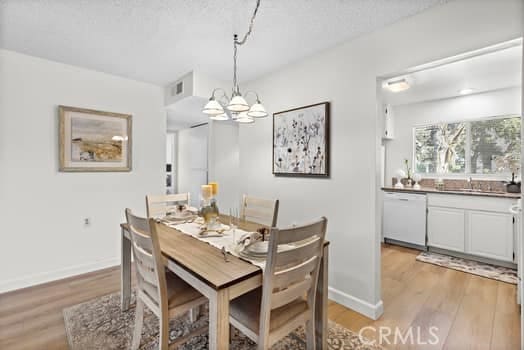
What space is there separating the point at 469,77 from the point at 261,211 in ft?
9.65

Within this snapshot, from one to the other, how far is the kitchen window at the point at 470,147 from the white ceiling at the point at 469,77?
1.72 feet

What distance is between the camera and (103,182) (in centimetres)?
305

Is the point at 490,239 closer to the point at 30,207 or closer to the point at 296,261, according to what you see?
the point at 296,261

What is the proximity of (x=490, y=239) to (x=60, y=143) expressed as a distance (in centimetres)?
515

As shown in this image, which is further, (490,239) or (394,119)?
(394,119)

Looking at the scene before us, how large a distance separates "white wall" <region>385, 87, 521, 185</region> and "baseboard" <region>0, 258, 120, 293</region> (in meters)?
4.55

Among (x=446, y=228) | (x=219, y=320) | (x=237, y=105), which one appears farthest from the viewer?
(x=446, y=228)

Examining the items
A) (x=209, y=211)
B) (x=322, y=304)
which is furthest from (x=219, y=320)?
(x=209, y=211)

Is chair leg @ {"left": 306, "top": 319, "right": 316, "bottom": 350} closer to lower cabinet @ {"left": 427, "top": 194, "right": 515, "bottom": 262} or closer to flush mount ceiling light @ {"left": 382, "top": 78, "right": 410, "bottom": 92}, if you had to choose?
→ flush mount ceiling light @ {"left": 382, "top": 78, "right": 410, "bottom": 92}

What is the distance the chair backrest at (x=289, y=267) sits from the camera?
117 cm

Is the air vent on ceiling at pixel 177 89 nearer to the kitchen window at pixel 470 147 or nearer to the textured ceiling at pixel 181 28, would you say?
the textured ceiling at pixel 181 28

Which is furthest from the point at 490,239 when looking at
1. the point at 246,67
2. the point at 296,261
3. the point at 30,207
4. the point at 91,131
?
the point at 30,207

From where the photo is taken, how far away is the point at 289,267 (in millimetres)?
1315

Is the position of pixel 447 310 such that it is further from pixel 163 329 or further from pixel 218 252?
pixel 163 329
